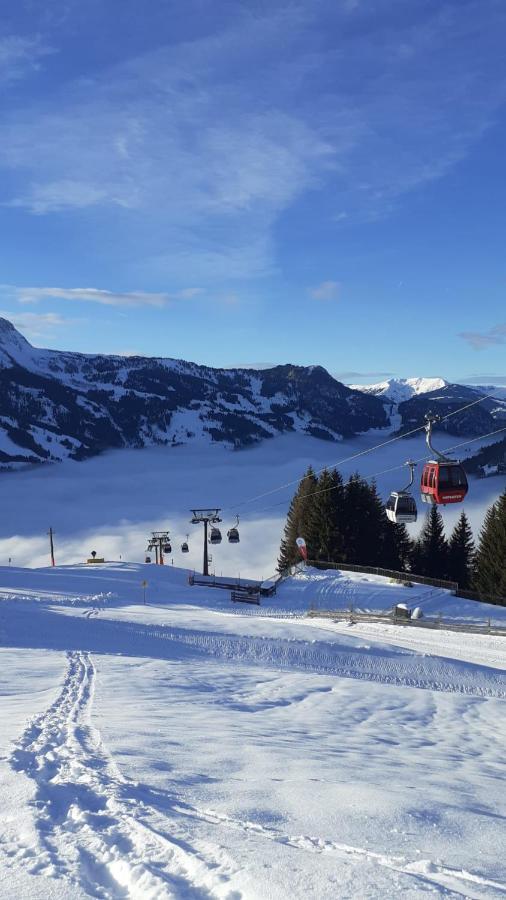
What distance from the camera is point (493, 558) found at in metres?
49.3

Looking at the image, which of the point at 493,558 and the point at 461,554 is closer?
the point at 493,558

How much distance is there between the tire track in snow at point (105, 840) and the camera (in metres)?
4.41

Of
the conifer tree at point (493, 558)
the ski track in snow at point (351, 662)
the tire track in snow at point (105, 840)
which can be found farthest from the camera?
the conifer tree at point (493, 558)

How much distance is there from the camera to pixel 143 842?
199 inches

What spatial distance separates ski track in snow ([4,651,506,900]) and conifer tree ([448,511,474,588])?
5843 cm

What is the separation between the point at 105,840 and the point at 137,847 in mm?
332

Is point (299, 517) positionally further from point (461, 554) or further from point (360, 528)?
point (461, 554)

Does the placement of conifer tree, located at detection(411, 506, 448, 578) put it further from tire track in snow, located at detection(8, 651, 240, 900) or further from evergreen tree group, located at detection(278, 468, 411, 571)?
tire track in snow, located at detection(8, 651, 240, 900)

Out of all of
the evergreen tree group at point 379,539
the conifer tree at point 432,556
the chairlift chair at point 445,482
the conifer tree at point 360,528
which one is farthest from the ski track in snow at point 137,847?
the conifer tree at point 432,556

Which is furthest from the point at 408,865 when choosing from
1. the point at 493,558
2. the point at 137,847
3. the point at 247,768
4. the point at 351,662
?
the point at 493,558

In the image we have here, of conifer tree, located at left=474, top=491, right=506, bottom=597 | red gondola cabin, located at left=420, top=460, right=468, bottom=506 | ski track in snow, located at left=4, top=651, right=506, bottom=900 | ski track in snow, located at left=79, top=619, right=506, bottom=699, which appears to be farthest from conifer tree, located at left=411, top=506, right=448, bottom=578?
ski track in snow, located at left=4, top=651, right=506, bottom=900

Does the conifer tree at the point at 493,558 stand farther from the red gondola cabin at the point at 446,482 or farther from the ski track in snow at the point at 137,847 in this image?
the ski track in snow at the point at 137,847

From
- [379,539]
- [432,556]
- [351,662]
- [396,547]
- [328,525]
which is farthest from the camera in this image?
[432,556]

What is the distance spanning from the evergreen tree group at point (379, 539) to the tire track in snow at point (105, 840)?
1637 inches
